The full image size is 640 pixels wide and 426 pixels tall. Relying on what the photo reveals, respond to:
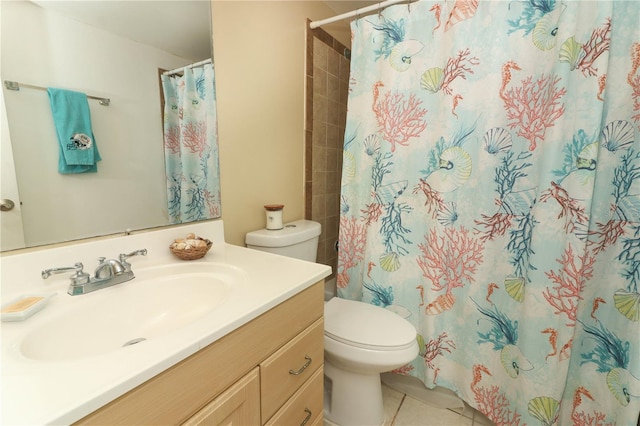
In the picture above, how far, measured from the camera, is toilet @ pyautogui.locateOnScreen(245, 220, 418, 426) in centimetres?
113

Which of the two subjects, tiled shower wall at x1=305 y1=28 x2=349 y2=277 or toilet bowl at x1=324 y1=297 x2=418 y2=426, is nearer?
toilet bowl at x1=324 y1=297 x2=418 y2=426

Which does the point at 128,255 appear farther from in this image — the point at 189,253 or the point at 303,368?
the point at 303,368

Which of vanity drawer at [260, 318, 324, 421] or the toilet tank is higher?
the toilet tank

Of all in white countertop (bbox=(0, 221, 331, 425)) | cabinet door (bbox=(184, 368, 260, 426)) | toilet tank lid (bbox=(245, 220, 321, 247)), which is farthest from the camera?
toilet tank lid (bbox=(245, 220, 321, 247))

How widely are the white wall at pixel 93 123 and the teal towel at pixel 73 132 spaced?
0.01 meters

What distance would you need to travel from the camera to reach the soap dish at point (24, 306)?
Answer: 61cm

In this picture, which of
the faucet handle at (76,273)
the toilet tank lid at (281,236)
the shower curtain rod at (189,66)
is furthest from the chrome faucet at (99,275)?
the shower curtain rod at (189,66)

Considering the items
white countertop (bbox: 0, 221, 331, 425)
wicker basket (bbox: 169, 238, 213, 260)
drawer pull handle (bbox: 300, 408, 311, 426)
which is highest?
wicker basket (bbox: 169, 238, 213, 260)

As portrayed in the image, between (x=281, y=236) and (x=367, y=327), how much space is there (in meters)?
0.55

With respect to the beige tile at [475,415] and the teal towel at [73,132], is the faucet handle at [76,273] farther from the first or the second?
the beige tile at [475,415]

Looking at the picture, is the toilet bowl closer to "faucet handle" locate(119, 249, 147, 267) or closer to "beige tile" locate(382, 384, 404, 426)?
"beige tile" locate(382, 384, 404, 426)

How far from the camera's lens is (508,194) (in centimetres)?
119

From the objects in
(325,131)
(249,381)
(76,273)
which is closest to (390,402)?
(249,381)

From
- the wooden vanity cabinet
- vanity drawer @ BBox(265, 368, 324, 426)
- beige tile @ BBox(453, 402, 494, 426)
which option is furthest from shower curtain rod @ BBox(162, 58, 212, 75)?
beige tile @ BBox(453, 402, 494, 426)
